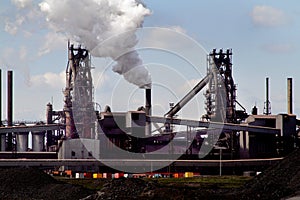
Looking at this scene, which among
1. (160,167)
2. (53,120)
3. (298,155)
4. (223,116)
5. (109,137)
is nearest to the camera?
(298,155)

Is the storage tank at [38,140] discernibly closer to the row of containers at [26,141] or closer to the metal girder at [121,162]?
the row of containers at [26,141]

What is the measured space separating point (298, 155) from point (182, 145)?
47.8m

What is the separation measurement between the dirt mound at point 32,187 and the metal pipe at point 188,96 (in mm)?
43212

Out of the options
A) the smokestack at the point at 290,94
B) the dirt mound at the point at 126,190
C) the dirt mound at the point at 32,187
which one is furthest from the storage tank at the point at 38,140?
the dirt mound at the point at 126,190

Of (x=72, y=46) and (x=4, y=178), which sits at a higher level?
(x=72, y=46)

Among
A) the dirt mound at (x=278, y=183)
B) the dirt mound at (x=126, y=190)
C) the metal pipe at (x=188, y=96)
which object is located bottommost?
the dirt mound at (x=126, y=190)

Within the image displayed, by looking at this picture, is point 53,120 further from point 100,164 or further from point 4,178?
point 4,178

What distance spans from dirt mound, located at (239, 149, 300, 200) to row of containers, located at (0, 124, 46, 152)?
210 ft

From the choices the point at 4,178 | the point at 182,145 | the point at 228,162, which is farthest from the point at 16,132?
the point at 4,178

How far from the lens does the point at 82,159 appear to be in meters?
94.0

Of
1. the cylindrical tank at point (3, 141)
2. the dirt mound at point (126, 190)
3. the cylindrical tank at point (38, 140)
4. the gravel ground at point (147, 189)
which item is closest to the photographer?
the gravel ground at point (147, 189)

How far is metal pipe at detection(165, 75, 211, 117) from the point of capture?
349 ft

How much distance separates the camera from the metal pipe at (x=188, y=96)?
106 metres

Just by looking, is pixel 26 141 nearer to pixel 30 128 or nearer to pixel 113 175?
pixel 30 128
